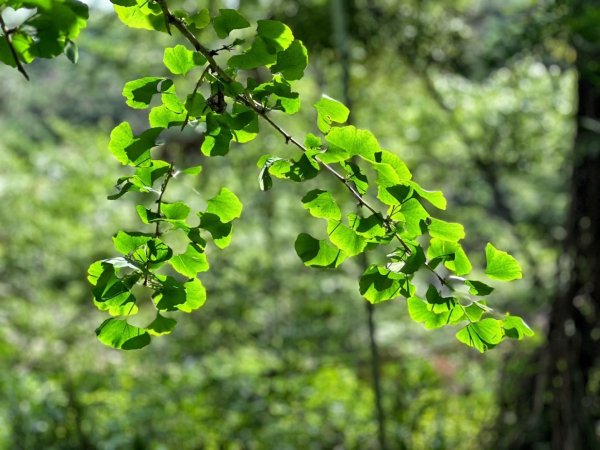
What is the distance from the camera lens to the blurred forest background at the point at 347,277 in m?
2.05

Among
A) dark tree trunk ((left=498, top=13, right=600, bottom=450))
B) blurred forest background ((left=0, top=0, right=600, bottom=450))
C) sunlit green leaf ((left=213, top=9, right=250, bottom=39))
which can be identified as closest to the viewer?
sunlit green leaf ((left=213, top=9, right=250, bottom=39))

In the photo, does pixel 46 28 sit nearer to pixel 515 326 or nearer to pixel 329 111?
pixel 329 111

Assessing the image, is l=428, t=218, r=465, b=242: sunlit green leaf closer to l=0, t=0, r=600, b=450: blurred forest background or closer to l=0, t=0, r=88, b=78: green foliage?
l=0, t=0, r=88, b=78: green foliage

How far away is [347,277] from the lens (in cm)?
377

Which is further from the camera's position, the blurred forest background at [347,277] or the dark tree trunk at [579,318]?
the blurred forest background at [347,277]

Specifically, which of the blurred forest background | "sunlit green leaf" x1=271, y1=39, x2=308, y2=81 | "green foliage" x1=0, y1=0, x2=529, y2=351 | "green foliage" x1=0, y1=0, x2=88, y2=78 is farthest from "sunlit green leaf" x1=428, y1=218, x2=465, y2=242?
the blurred forest background

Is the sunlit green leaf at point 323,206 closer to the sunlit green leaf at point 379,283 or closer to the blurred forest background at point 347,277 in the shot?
the sunlit green leaf at point 379,283

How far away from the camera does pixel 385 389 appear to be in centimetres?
257

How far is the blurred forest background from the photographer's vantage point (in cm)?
205

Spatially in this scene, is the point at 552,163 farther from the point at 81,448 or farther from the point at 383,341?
the point at 81,448

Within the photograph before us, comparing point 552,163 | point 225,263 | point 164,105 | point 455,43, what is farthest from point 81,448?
point 552,163

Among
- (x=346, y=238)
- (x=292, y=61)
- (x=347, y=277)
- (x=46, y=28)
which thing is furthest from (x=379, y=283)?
(x=347, y=277)

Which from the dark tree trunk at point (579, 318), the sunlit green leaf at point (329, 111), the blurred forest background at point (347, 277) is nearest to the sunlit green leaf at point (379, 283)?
the sunlit green leaf at point (329, 111)

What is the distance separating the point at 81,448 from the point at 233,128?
2.00 m
